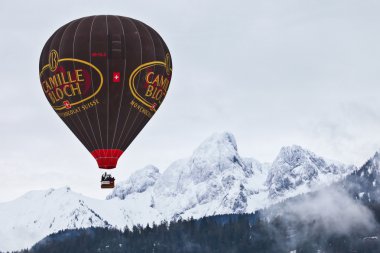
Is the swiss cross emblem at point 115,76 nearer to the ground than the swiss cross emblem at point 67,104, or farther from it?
farther from it

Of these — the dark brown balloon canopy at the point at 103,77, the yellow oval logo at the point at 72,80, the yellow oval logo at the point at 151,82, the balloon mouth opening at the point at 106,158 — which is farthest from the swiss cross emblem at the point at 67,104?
the yellow oval logo at the point at 151,82

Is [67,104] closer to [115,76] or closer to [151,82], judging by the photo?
[115,76]

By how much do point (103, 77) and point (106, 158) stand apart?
22.1 feet

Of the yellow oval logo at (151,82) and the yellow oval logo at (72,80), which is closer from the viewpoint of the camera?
the yellow oval logo at (72,80)

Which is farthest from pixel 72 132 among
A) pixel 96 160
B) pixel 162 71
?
pixel 162 71

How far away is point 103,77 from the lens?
6219 cm

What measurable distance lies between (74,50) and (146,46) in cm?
616

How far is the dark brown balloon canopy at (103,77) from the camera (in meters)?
62.2

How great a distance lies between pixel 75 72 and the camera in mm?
62156

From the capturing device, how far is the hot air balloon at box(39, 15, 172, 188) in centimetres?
6222

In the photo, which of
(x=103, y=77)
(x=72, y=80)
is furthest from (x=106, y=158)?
(x=72, y=80)

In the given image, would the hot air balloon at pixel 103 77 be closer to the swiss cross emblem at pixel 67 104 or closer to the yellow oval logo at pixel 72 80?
the yellow oval logo at pixel 72 80

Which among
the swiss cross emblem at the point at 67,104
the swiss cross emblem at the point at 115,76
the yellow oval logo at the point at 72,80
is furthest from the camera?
the swiss cross emblem at the point at 67,104

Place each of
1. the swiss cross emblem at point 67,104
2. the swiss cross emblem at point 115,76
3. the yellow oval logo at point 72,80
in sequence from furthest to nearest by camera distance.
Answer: the swiss cross emblem at point 67,104, the swiss cross emblem at point 115,76, the yellow oval logo at point 72,80
